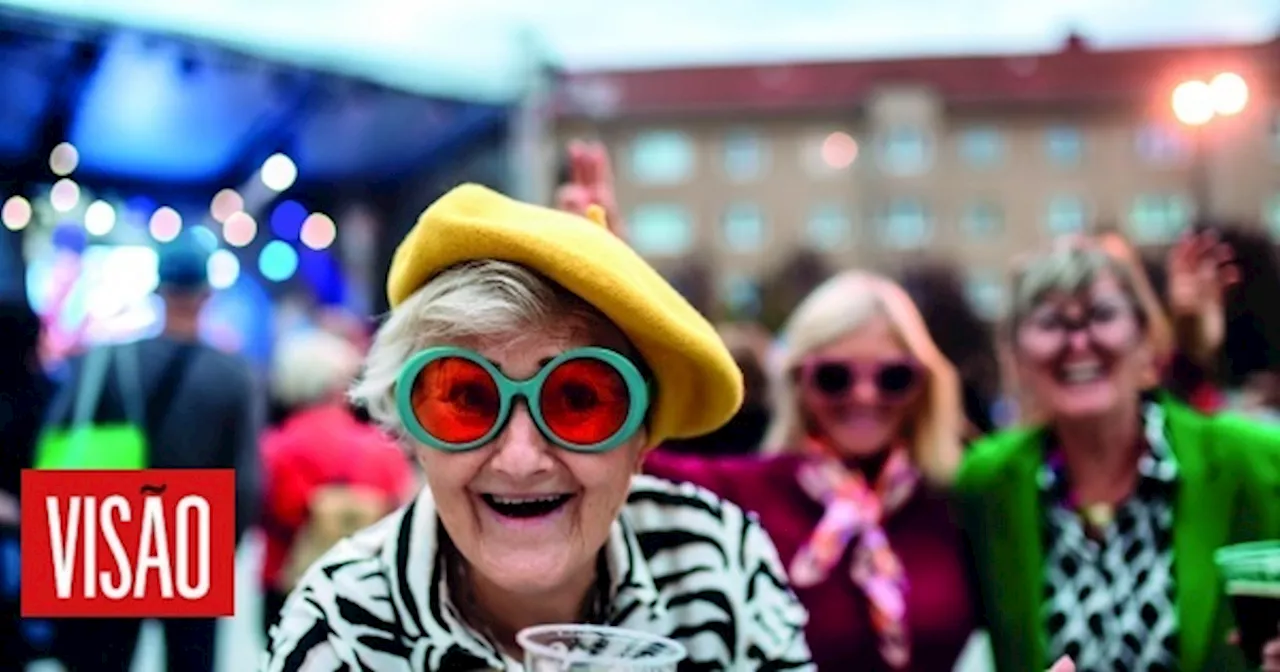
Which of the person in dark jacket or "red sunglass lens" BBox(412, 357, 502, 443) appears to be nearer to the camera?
"red sunglass lens" BBox(412, 357, 502, 443)

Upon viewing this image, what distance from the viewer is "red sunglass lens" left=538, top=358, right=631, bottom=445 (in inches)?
27.4

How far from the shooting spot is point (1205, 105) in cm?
108

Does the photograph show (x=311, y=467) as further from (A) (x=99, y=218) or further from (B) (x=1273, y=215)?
(B) (x=1273, y=215)

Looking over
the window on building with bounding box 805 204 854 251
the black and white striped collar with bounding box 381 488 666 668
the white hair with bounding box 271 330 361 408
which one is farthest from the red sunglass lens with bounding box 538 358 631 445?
the window on building with bounding box 805 204 854 251

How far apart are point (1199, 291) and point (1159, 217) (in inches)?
3.5

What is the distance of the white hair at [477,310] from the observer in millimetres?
694

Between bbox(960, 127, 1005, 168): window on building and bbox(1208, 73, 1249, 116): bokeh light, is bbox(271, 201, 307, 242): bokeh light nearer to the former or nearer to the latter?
bbox(960, 127, 1005, 168): window on building

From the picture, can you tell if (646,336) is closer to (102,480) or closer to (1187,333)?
(102,480)

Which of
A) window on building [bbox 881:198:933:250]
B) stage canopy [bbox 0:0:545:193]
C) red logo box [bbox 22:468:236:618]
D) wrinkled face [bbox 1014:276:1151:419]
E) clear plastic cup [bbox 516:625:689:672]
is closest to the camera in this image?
clear plastic cup [bbox 516:625:689:672]

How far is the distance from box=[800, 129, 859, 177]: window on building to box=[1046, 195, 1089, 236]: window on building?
201mm

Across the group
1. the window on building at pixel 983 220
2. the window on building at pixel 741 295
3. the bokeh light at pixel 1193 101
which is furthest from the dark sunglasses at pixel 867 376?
the bokeh light at pixel 1193 101

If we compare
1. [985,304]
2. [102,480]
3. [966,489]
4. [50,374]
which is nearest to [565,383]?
[102,480]

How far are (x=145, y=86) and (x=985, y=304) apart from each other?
0.80m

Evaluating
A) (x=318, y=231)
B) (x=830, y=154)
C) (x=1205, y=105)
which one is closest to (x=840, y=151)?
(x=830, y=154)
